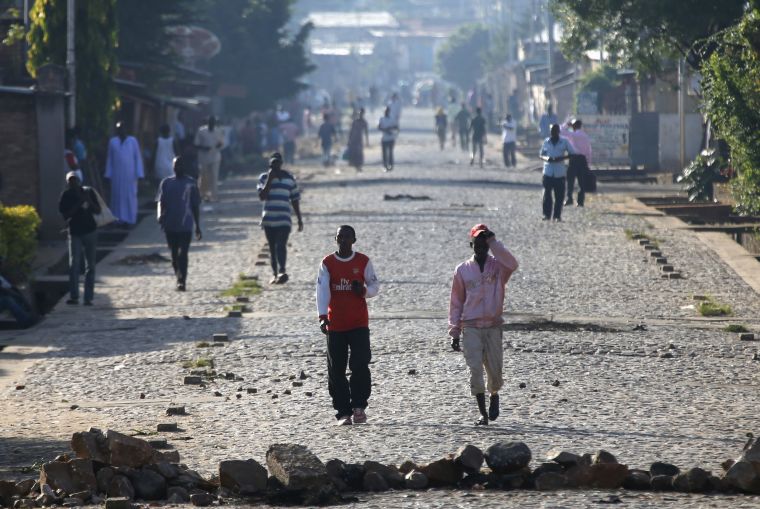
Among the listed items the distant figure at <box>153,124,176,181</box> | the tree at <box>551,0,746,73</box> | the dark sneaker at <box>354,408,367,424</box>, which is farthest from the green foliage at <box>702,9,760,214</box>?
the distant figure at <box>153,124,176,181</box>

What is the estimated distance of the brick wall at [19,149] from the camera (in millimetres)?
25172

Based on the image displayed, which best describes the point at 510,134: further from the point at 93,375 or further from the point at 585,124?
the point at 93,375

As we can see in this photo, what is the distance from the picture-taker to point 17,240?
66.3ft

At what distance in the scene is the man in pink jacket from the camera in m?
11.2

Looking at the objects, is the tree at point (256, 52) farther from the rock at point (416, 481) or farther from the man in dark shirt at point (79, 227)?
the rock at point (416, 481)

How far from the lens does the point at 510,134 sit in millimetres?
Result: 45969

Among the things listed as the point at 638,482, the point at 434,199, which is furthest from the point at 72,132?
the point at 638,482

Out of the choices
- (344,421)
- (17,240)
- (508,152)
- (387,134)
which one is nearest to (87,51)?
(17,240)

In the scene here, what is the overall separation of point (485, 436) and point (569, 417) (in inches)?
38.1

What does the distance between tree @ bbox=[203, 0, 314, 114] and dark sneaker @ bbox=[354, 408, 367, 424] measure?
46.6 meters

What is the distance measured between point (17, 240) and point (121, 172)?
7.45 m

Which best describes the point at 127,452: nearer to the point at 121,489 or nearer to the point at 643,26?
the point at 121,489

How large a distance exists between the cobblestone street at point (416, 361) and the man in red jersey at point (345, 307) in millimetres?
362

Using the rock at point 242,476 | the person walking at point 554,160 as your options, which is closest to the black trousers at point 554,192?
the person walking at point 554,160
